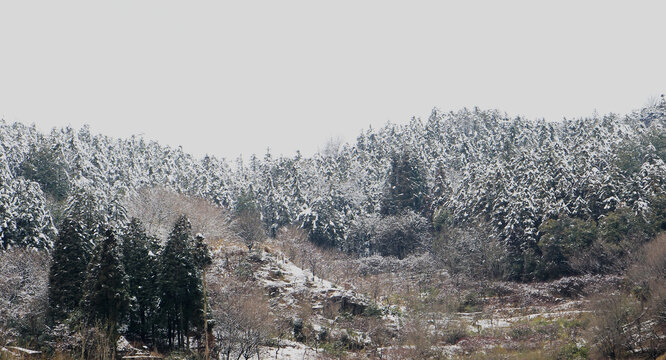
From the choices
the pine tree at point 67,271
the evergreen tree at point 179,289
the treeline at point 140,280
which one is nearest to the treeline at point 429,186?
the pine tree at point 67,271

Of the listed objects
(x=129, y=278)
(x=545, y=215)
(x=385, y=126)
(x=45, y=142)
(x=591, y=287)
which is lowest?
(x=591, y=287)

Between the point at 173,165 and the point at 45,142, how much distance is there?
19.2 meters

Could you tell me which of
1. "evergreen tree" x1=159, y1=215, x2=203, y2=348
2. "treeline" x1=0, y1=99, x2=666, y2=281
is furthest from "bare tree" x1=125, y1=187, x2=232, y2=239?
"evergreen tree" x1=159, y1=215, x2=203, y2=348

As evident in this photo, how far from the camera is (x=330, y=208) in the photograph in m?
69.9

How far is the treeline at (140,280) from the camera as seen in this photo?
30.3 meters

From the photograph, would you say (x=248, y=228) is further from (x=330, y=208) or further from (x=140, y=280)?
(x=140, y=280)

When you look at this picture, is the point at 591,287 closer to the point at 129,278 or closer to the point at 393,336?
the point at 393,336

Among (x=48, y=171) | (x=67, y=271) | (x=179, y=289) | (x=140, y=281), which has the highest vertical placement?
(x=48, y=171)

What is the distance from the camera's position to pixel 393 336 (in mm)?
39719

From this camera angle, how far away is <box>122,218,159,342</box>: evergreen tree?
33.0m

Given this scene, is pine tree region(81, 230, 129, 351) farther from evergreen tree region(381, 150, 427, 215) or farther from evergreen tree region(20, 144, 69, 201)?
evergreen tree region(381, 150, 427, 215)

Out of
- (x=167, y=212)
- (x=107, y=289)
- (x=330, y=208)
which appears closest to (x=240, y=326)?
(x=107, y=289)

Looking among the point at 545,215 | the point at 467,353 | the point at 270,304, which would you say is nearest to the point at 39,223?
the point at 270,304

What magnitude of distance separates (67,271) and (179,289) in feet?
23.8
